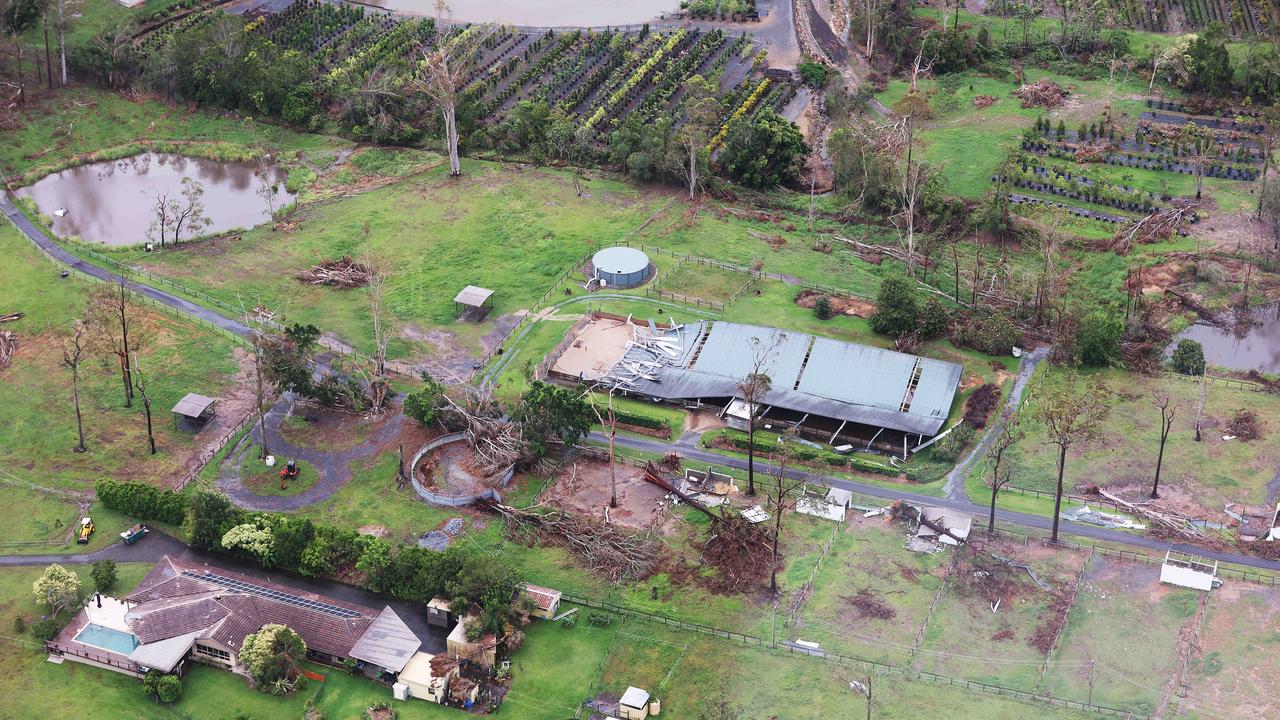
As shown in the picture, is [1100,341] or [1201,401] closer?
[1201,401]

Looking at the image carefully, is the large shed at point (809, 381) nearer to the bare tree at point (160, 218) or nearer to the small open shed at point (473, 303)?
the small open shed at point (473, 303)

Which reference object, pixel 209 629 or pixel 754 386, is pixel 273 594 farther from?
pixel 754 386

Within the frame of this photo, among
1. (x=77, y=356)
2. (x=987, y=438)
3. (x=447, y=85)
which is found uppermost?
(x=447, y=85)

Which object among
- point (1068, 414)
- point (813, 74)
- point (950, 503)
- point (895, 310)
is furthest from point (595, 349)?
point (813, 74)

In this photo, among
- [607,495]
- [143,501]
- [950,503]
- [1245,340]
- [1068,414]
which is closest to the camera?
[143,501]

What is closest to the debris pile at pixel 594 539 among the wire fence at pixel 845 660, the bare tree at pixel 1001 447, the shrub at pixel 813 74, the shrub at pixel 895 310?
the wire fence at pixel 845 660

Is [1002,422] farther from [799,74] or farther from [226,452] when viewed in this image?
[799,74]

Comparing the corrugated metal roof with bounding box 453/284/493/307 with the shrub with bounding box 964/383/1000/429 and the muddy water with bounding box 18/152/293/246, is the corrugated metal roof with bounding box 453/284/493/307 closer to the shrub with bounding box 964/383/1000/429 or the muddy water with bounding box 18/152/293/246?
the muddy water with bounding box 18/152/293/246

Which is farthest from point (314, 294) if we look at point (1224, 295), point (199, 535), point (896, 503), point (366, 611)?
point (1224, 295)
